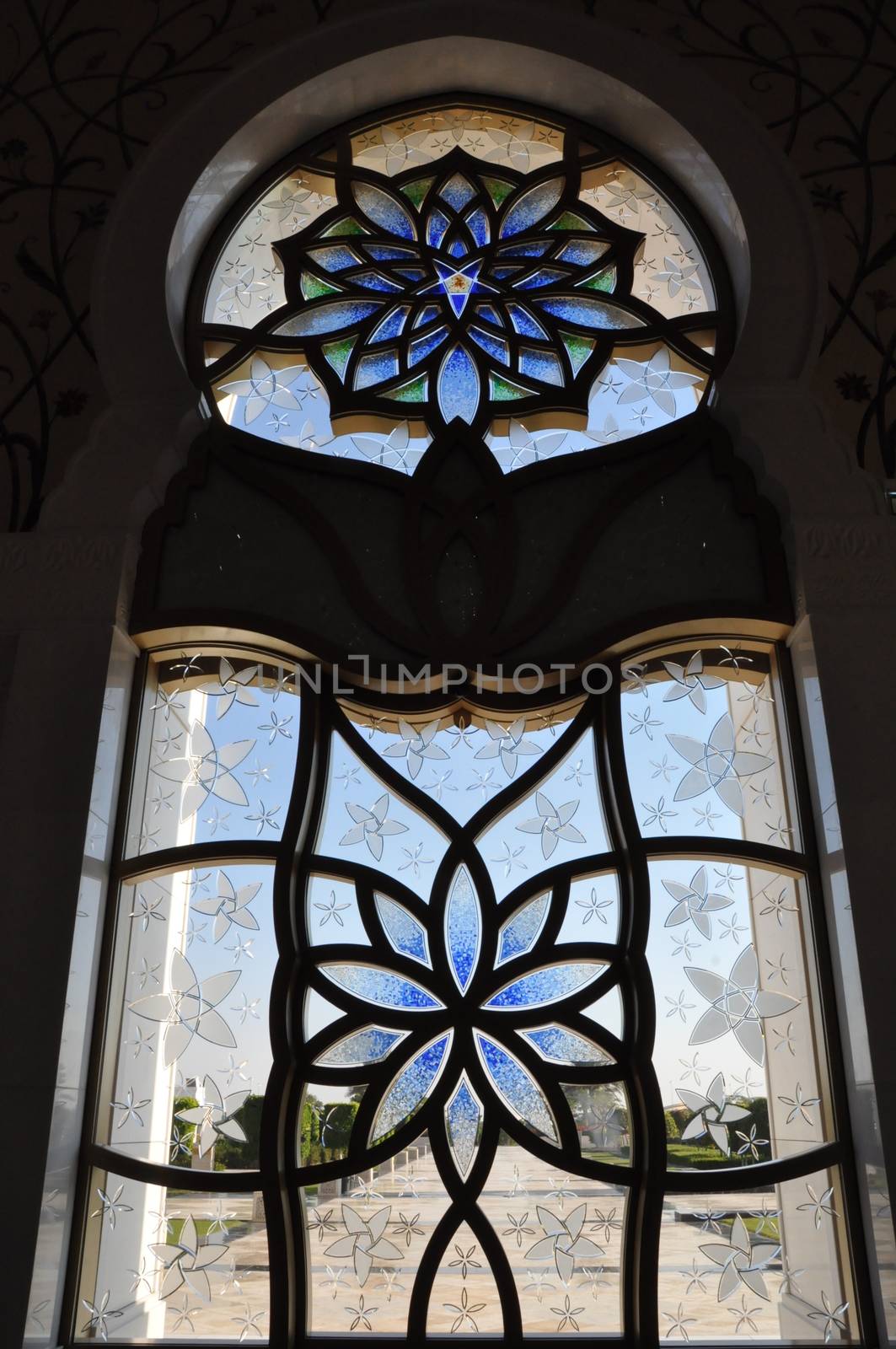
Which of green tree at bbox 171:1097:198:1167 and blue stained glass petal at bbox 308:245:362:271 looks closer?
green tree at bbox 171:1097:198:1167

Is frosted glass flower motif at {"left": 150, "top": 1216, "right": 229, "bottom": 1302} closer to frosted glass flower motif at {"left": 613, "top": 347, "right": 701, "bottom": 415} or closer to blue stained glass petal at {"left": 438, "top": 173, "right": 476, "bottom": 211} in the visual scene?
frosted glass flower motif at {"left": 613, "top": 347, "right": 701, "bottom": 415}

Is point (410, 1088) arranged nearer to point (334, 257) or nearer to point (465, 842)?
point (465, 842)

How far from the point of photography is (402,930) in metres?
2.21

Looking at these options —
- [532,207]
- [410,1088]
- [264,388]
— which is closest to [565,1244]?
[410,1088]

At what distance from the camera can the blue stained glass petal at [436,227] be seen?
2819mm

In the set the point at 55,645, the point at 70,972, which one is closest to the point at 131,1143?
the point at 70,972

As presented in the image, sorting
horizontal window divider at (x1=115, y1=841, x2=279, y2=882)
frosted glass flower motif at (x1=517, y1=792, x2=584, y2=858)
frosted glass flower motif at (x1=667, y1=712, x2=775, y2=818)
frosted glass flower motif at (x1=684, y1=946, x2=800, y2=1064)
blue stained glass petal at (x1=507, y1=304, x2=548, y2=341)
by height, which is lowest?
frosted glass flower motif at (x1=684, y1=946, x2=800, y2=1064)

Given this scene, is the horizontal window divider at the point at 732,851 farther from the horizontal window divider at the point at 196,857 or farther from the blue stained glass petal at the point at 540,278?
the blue stained glass petal at the point at 540,278

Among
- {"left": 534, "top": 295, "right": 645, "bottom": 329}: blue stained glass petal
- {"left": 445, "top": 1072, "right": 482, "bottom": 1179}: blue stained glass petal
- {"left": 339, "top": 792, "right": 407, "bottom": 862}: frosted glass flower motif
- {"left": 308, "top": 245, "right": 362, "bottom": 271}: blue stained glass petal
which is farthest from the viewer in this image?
{"left": 308, "top": 245, "right": 362, "bottom": 271}: blue stained glass petal

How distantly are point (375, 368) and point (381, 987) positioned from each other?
1.48m

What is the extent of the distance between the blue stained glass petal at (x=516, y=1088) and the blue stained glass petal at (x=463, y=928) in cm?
13

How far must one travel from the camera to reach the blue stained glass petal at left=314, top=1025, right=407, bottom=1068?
2129mm

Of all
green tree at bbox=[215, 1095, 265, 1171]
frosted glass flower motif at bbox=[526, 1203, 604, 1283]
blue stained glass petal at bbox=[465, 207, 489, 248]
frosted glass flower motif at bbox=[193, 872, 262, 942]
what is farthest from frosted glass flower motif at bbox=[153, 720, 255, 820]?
blue stained glass petal at bbox=[465, 207, 489, 248]

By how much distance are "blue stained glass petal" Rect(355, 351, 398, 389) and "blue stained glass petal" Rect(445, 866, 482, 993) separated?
1.22 meters
